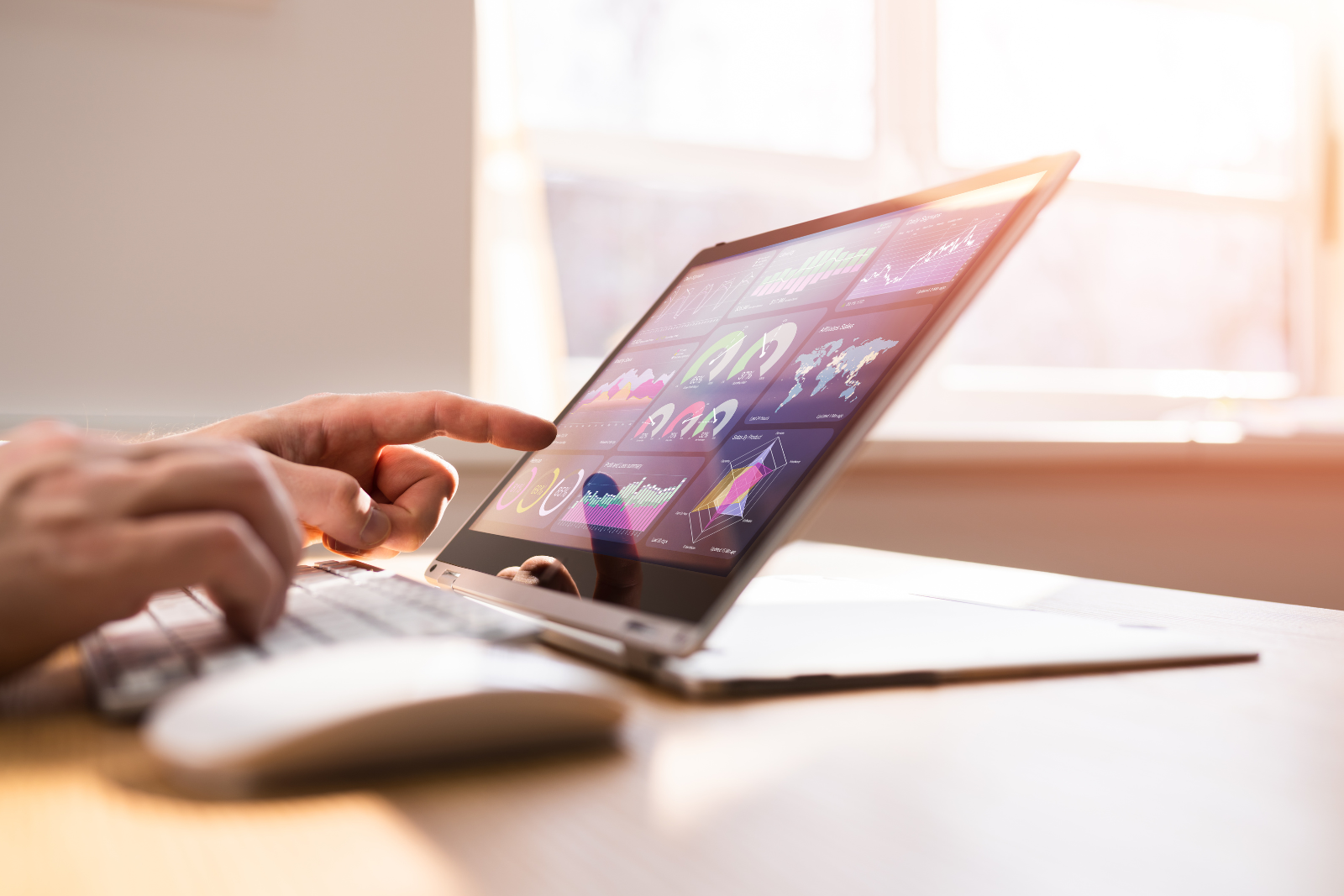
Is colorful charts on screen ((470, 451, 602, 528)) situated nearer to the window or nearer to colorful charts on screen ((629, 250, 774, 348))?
colorful charts on screen ((629, 250, 774, 348))

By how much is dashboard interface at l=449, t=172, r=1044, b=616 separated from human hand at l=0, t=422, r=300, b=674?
20 centimetres

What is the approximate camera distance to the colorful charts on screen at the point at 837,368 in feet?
1.65

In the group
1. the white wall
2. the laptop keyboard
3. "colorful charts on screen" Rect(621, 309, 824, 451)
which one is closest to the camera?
the laptop keyboard

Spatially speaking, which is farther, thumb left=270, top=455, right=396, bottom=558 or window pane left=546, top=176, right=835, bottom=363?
window pane left=546, top=176, right=835, bottom=363

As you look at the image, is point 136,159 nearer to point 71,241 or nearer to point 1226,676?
point 71,241

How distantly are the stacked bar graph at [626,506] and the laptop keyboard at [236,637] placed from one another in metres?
0.11

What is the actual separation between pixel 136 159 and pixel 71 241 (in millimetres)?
157

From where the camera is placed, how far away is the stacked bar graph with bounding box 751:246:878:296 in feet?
2.02

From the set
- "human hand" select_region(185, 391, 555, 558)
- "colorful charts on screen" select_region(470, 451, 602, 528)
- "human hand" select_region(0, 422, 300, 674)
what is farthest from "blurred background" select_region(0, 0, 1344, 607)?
"human hand" select_region(0, 422, 300, 674)

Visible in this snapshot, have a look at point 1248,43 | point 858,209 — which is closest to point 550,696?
point 858,209

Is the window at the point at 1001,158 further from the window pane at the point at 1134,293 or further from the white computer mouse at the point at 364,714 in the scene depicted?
the white computer mouse at the point at 364,714

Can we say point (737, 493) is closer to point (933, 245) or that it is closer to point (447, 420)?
point (933, 245)

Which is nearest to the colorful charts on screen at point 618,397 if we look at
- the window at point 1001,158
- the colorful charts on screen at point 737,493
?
the colorful charts on screen at point 737,493

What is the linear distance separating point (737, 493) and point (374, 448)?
48 cm
